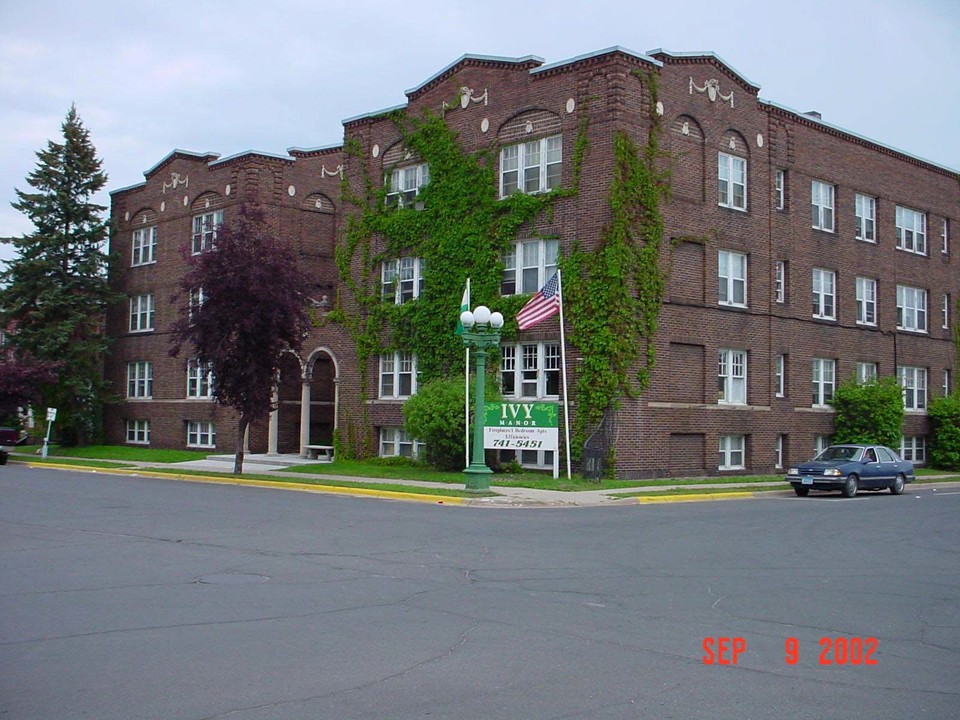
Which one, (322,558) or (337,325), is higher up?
(337,325)

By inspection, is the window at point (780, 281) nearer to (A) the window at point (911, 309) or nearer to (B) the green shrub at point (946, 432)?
(A) the window at point (911, 309)

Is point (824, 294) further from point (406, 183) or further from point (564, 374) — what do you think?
point (406, 183)

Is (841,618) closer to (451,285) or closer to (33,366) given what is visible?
(451,285)

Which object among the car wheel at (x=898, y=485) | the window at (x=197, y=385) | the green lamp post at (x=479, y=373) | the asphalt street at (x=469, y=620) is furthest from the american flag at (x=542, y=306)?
the window at (x=197, y=385)

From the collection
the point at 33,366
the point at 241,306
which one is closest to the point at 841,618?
the point at 241,306

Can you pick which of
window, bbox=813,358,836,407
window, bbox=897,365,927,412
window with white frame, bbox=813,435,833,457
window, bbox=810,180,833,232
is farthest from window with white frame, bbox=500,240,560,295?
window, bbox=897,365,927,412

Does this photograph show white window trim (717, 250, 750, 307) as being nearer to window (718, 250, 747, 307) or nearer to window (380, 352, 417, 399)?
window (718, 250, 747, 307)

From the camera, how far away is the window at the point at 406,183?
116 feet

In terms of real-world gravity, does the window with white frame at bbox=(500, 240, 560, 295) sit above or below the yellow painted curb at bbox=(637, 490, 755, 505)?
above

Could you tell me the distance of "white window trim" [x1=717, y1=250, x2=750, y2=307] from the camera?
33094mm

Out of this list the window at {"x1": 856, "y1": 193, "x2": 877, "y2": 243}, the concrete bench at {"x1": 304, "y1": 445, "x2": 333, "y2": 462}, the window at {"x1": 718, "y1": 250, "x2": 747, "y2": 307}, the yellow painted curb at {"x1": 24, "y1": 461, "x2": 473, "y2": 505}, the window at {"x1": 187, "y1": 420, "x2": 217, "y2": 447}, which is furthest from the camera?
the window at {"x1": 187, "y1": 420, "x2": 217, "y2": 447}

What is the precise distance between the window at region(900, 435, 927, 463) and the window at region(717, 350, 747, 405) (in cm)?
1088

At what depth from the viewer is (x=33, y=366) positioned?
143 feet

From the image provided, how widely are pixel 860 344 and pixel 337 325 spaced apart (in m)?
20.0
